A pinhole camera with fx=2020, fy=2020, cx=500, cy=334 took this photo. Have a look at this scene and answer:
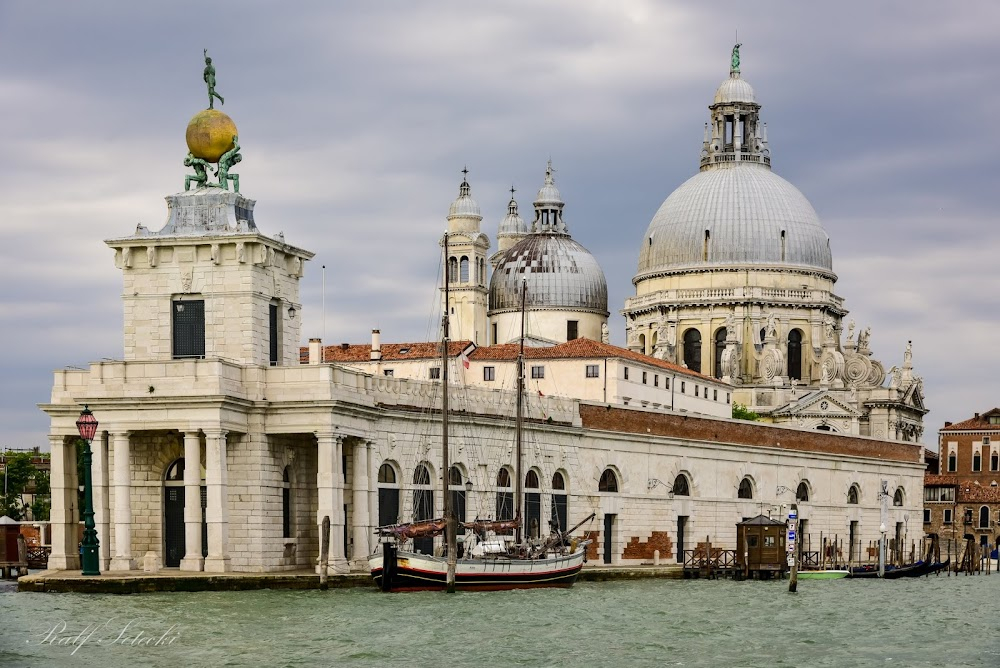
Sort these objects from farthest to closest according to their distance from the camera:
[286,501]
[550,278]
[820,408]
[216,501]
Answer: [550,278], [820,408], [286,501], [216,501]

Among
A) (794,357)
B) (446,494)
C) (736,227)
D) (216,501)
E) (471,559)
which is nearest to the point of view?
(216,501)

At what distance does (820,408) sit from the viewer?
318 ft

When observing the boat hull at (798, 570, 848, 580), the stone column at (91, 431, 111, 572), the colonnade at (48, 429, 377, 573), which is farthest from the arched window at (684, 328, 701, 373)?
the stone column at (91, 431, 111, 572)

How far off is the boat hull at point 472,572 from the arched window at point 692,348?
5103cm

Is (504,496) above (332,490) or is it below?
below

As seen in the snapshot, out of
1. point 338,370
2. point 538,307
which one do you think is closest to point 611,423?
point 338,370

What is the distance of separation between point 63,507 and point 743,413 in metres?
50.9

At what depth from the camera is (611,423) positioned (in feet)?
210

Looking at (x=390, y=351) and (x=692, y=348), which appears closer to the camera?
(x=390, y=351)

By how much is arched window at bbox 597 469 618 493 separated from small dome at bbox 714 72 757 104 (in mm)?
47375

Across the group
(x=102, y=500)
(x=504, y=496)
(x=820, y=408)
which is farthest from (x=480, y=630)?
(x=820, y=408)

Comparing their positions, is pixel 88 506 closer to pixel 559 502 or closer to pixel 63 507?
pixel 63 507

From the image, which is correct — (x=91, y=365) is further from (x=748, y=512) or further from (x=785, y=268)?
(x=785, y=268)

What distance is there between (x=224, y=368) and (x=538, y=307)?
55.0m
